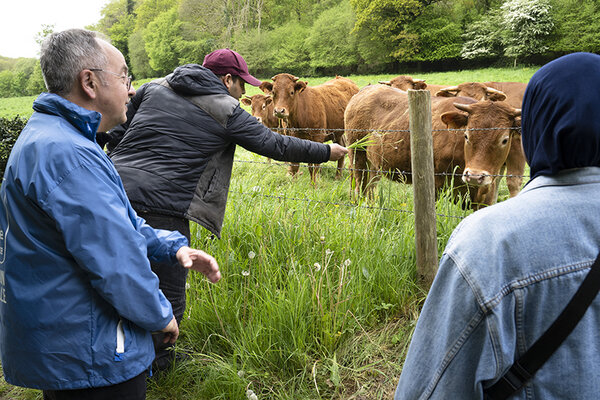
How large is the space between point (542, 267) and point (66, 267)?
1.52 metres

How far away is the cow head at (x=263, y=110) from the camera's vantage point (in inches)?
489

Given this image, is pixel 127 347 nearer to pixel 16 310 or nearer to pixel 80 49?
pixel 16 310

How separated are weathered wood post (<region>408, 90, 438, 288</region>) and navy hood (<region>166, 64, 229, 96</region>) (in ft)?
4.80

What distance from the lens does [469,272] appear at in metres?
1.11

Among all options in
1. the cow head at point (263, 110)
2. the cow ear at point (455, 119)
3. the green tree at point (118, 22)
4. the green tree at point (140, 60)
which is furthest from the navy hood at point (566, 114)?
the green tree at point (118, 22)

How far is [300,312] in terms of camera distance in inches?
119

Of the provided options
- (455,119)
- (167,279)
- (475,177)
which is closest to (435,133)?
(455,119)

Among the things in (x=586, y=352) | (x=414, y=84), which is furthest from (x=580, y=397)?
(x=414, y=84)

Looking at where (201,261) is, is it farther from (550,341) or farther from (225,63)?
(225,63)

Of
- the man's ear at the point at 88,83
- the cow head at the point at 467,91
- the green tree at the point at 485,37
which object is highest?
the green tree at the point at 485,37

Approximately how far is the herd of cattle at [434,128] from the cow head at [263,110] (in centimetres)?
155

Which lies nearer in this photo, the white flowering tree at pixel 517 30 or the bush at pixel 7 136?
the bush at pixel 7 136

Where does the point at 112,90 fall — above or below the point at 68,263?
above

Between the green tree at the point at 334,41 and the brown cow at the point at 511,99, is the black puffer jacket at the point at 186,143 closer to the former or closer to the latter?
the brown cow at the point at 511,99
